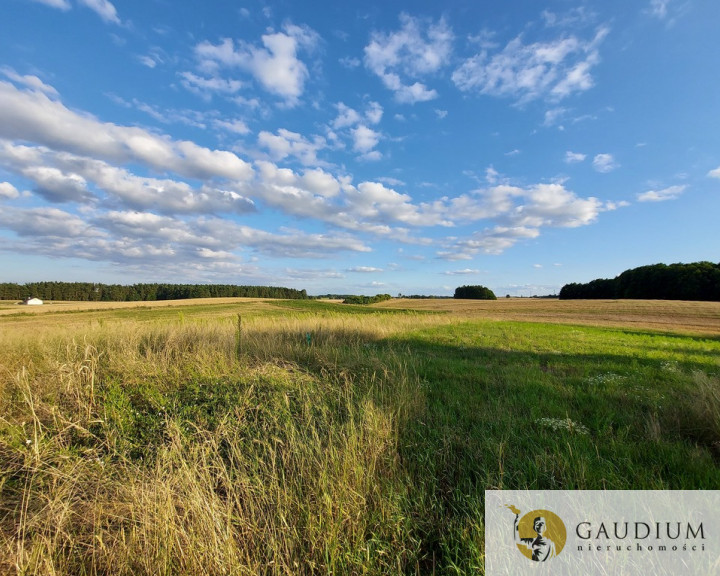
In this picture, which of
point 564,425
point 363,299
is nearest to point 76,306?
point 363,299

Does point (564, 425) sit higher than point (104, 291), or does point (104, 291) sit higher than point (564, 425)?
point (104, 291)

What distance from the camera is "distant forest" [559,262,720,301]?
6022cm

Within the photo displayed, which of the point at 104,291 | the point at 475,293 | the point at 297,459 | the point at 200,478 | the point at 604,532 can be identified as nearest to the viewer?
the point at 604,532

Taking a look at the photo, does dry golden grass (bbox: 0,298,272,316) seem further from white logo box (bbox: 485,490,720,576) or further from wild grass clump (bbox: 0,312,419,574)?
white logo box (bbox: 485,490,720,576)

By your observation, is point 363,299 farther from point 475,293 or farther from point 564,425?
point 564,425

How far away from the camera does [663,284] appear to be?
6769 centimetres

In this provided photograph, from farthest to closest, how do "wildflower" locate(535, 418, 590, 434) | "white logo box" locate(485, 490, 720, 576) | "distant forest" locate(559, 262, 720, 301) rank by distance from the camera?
"distant forest" locate(559, 262, 720, 301)
"wildflower" locate(535, 418, 590, 434)
"white logo box" locate(485, 490, 720, 576)

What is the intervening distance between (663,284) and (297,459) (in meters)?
95.5

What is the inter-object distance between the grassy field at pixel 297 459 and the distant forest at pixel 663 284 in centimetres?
8252

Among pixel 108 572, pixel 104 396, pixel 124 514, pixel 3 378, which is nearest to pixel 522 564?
pixel 108 572

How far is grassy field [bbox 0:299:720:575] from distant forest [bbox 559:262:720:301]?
8252cm

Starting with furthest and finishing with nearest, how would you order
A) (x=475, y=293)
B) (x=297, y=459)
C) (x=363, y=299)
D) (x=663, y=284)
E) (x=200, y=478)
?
(x=475, y=293) → (x=363, y=299) → (x=663, y=284) → (x=297, y=459) → (x=200, y=478)

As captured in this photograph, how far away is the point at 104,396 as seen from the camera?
4395mm

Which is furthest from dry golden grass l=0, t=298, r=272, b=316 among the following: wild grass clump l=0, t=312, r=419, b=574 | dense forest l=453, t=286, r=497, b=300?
dense forest l=453, t=286, r=497, b=300
